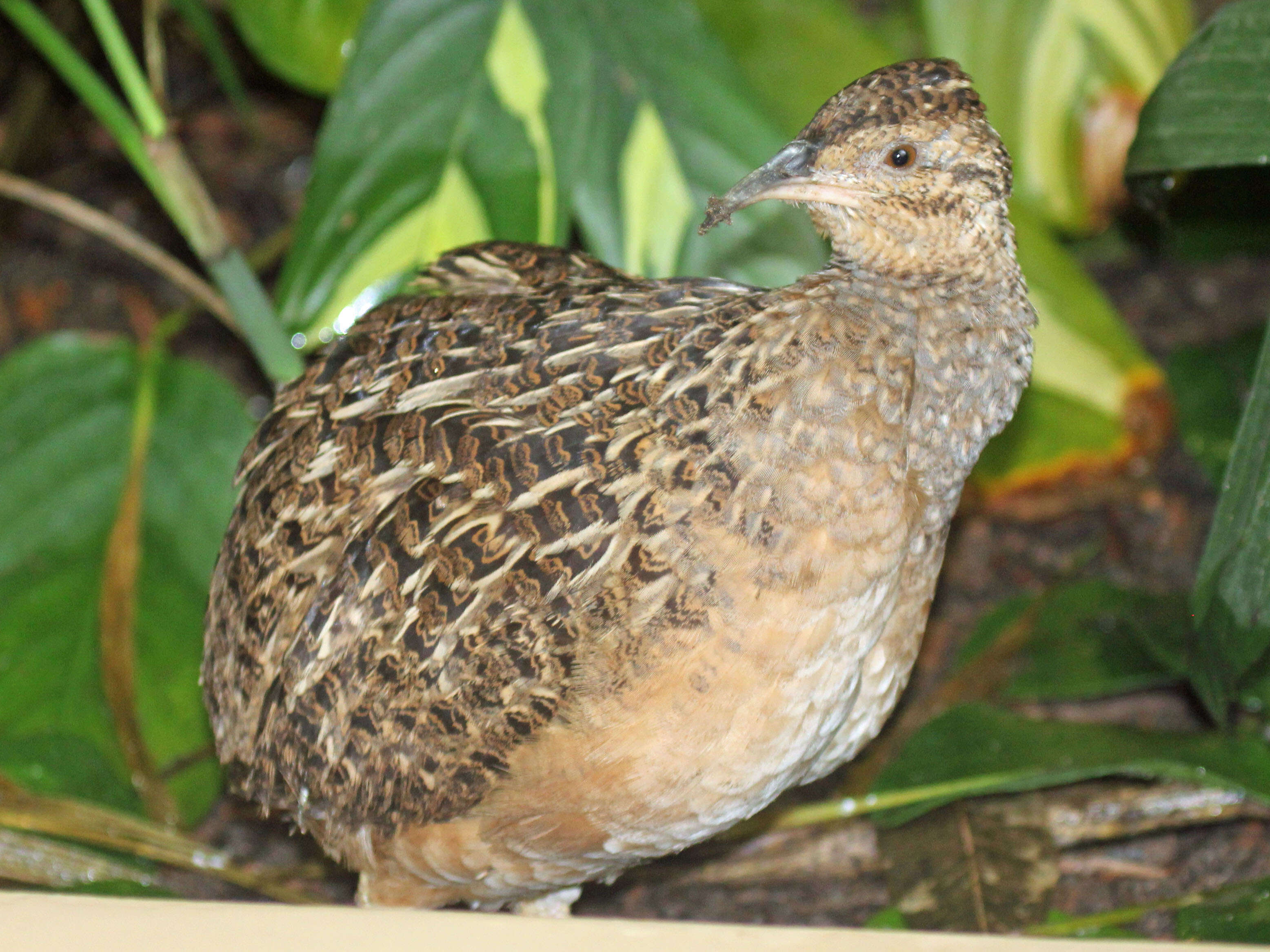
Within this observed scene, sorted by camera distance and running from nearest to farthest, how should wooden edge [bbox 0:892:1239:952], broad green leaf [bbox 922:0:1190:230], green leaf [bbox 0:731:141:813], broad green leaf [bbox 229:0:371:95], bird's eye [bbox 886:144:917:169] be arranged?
wooden edge [bbox 0:892:1239:952], bird's eye [bbox 886:144:917:169], green leaf [bbox 0:731:141:813], broad green leaf [bbox 229:0:371:95], broad green leaf [bbox 922:0:1190:230]

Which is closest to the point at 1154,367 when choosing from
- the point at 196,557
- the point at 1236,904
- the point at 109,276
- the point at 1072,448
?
the point at 1072,448

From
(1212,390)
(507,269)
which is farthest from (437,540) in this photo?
(1212,390)

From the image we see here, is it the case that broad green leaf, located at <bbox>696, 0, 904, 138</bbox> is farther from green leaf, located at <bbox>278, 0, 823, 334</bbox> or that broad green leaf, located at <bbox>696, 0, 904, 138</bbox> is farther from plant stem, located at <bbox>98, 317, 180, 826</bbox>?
plant stem, located at <bbox>98, 317, 180, 826</bbox>

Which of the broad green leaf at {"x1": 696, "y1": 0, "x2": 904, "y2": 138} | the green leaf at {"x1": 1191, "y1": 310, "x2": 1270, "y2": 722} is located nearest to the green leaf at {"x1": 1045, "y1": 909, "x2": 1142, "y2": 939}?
the green leaf at {"x1": 1191, "y1": 310, "x2": 1270, "y2": 722}

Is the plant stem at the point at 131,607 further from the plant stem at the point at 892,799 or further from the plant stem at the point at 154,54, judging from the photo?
the plant stem at the point at 892,799

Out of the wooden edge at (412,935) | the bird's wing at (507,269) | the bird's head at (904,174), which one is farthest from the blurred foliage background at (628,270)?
the wooden edge at (412,935)

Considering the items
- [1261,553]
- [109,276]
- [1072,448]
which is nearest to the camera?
[1261,553]

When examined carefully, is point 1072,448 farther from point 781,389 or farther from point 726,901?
point 781,389

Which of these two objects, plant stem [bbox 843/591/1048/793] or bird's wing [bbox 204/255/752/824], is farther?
Result: plant stem [bbox 843/591/1048/793]
